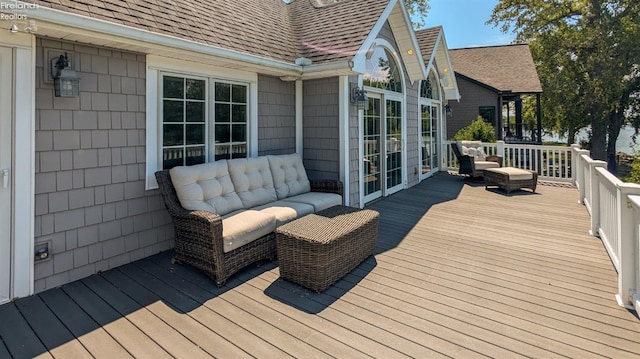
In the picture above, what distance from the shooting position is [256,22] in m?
6.39

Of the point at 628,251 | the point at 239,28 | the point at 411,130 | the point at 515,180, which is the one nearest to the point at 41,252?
the point at 239,28

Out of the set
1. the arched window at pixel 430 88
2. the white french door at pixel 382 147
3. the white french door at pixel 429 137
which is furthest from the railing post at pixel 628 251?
the arched window at pixel 430 88

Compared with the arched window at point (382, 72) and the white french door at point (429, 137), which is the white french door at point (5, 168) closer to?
the arched window at point (382, 72)

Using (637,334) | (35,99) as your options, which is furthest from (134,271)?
(637,334)

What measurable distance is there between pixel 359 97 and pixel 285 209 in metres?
2.77

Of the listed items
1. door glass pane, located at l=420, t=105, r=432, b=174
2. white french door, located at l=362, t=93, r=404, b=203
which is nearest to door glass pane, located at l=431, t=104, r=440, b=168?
door glass pane, located at l=420, t=105, r=432, b=174

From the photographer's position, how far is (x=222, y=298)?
10.6 feet

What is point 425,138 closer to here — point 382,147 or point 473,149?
→ point 473,149

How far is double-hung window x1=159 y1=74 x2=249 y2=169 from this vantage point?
4.39 metres

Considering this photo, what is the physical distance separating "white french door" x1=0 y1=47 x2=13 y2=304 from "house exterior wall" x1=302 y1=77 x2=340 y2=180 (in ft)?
13.4

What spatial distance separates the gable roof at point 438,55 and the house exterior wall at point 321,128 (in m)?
→ 4.24

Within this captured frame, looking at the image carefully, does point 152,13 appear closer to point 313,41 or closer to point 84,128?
point 84,128

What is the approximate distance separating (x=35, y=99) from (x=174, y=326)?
246 centimetres

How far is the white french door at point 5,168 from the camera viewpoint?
120 inches
